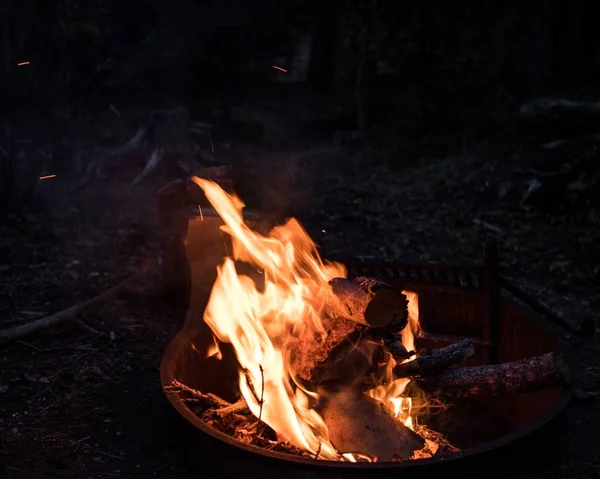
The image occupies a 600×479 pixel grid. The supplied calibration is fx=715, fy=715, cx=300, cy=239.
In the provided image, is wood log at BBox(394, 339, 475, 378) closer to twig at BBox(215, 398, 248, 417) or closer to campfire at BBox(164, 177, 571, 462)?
campfire at BBox(164, 177, 571, 462)

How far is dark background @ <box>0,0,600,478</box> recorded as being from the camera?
3984 millimetres

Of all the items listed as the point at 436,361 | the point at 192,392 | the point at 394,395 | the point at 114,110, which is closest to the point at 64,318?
the point at 192,392

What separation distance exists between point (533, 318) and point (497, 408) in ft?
1.81

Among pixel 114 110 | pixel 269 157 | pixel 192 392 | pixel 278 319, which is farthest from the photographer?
pixel 114 110

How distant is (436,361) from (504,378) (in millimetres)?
304

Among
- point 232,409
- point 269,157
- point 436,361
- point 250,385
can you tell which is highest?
point 436,361

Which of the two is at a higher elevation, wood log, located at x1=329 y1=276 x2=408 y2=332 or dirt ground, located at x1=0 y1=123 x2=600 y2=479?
wood log, located at x1=329 y1=276 x2=408 y2=332

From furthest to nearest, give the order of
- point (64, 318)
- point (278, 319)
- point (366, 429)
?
point (64, 318), point (278, 319), point (366, 429)

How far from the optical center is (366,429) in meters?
3.09

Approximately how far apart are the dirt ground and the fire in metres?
0.45

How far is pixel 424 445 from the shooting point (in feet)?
10.2

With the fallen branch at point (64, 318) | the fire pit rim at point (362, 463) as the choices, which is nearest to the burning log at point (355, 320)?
the fire pit rim at point (362, 463)

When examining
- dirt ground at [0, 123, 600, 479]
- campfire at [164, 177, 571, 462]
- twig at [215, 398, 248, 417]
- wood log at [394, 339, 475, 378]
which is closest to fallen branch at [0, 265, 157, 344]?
dirt ground at [0, 123, 600, 479]

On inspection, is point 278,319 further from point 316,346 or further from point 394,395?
point 394,395
